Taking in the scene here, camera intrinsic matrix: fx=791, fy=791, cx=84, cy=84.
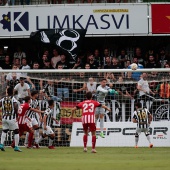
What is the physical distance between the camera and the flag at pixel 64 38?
29042 mm

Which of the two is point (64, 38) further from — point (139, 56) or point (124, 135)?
point (124, 135)

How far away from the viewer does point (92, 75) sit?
87.5 ft

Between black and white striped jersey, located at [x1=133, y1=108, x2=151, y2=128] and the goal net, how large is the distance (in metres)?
0.62

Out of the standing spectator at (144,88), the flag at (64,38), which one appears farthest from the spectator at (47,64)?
the standing spectator at (144,88)

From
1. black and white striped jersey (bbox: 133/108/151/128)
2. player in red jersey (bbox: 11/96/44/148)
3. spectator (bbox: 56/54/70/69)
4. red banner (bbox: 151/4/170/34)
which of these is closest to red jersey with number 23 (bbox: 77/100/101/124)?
player in red jersey (bbox: 11/96/44/148)

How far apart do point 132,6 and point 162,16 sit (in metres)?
1.21

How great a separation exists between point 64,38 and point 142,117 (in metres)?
5.05

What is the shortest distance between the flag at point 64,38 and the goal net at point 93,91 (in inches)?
100

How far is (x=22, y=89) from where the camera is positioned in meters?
26.1

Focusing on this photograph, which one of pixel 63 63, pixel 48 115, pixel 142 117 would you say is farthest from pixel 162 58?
pixel 48 115

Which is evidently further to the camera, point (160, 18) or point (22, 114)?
point (160, 18)

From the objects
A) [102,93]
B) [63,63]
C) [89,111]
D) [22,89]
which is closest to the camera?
[89,111]

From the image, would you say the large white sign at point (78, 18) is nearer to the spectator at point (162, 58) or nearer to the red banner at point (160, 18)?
the red banner at point (160, 18)

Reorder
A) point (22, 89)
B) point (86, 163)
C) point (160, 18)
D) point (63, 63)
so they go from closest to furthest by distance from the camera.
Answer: point (86, 163) < point (22, 89) < point (63, 63) < point (160, 18)
